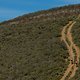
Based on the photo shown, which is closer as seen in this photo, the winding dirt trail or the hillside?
the winding dirt trail

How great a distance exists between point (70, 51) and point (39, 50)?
4.36 metres

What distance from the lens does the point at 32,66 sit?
141ft

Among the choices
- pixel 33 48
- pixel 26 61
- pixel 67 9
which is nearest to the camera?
pixel 26 61

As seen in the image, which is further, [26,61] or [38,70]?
[26,61]

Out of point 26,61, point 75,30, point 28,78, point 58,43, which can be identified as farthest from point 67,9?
point 28,78

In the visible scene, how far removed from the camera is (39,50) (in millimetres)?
49281

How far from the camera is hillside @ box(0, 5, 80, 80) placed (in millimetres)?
40719

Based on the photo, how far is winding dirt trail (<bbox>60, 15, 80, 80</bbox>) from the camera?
3938 cm

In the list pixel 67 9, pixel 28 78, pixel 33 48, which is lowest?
pixel 28 78

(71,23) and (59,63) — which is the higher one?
(71,23)

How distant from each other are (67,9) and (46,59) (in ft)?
137

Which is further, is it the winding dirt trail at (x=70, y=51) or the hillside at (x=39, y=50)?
the hillside at (x=39, y=50)

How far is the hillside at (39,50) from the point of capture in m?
40.7

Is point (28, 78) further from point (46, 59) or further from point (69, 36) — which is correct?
point (69, 36)
